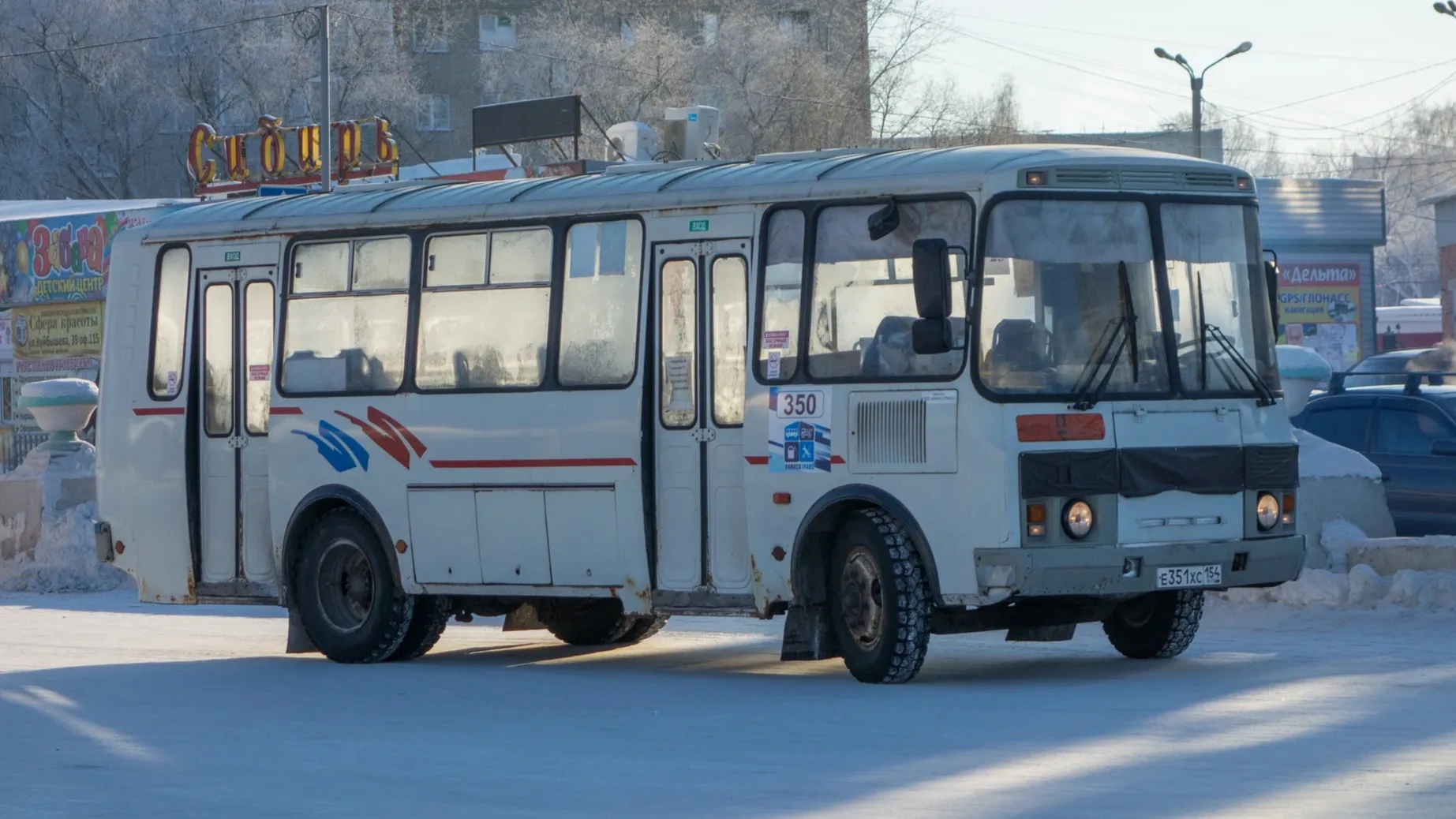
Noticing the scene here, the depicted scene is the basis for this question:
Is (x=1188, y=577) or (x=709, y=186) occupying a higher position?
(x=709, y=186)

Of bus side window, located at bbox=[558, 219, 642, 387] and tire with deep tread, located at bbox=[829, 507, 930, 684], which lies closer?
tire with deep tread, located at bbox=[829, 507, 930, 684]

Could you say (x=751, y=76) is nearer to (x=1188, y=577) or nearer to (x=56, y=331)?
(x=56, y=331)

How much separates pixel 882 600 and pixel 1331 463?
276 inches

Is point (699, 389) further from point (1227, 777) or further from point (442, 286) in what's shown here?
point (1227, 777)

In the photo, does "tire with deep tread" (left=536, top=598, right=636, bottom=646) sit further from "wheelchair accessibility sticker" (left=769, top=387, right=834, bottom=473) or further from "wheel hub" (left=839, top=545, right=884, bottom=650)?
"wheel hub" (left=839, top=545, right=884, bottom=650)

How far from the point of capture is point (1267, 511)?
12336 mm

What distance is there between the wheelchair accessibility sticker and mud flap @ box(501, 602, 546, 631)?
129 inches

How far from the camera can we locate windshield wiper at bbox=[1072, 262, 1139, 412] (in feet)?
38.2

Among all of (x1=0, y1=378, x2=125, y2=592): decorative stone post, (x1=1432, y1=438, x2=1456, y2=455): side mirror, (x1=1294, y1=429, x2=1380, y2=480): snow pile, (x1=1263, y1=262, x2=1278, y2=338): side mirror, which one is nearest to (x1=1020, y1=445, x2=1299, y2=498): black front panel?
(x1=1263, y1=262, x2=1278, y2=338): side mirror

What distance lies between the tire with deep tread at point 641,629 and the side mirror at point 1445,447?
659 cm

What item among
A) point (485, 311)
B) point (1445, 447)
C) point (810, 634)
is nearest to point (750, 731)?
point (810, 634)

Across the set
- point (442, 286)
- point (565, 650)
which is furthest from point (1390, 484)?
point (442, 286)

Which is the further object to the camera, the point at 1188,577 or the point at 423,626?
the point at 423,626

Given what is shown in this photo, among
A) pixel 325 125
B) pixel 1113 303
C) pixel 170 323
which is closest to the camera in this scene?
pixel 1113 303
